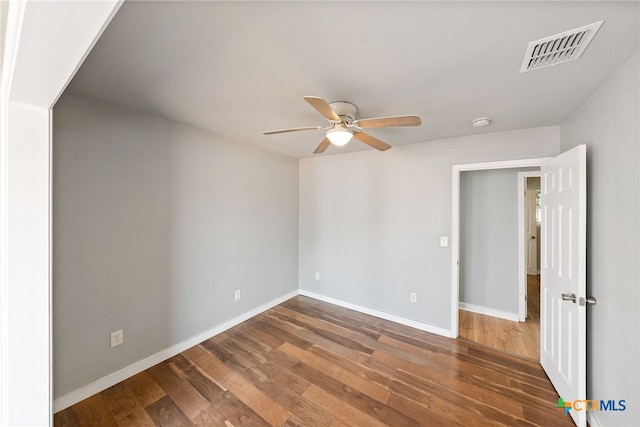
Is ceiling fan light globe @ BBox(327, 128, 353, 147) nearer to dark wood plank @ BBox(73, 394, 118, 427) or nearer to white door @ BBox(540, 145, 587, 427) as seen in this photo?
white door @ BBox(540, 145, 587, 427)

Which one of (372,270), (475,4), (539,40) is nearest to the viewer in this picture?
(475,4)

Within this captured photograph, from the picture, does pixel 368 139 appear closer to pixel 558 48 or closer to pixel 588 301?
pixel 558 48

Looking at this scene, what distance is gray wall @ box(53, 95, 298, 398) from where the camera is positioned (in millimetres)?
1777

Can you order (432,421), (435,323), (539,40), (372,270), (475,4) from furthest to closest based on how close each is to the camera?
1. (372,270)
2. (435,323)
3. (432,421)
4. (539,40)
5. (475,4)

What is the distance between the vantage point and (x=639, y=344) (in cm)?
125

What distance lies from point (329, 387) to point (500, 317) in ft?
9.05

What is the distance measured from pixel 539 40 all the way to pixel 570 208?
4.28ft

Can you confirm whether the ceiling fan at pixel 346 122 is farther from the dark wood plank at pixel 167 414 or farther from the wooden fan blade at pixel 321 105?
the dark wood plank at pixel 167 414

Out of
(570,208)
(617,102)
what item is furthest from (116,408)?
(617,102)

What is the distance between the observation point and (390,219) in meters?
3.22

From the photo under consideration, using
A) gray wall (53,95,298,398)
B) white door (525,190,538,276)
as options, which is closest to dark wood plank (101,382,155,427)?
gray wall (53,95,298,398)

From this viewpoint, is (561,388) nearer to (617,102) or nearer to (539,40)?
(617,102)

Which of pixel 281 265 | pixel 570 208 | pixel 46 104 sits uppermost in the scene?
pixel 46 104

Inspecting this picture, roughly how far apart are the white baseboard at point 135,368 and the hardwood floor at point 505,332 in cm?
287
